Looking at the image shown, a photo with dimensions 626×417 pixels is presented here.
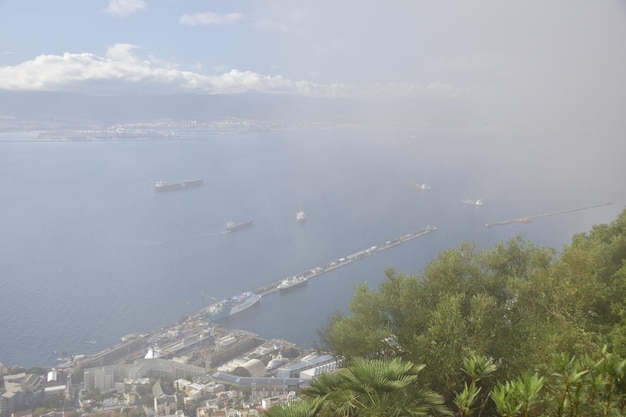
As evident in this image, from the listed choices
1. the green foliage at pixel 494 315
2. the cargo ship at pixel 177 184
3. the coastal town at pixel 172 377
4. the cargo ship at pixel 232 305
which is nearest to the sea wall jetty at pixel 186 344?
Result: the coastal town at pixel 172 377

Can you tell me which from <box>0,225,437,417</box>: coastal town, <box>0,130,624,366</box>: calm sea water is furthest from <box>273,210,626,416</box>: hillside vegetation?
<box>0,225,437,417</box>: coastal town

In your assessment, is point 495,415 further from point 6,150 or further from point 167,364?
point 6,150

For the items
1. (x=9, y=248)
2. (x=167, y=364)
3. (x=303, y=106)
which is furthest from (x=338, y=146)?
(x=167, y=364)

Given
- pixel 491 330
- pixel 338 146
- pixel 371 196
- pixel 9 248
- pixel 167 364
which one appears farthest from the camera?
pixel 338 146

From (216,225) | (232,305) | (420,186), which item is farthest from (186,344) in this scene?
(420,186)

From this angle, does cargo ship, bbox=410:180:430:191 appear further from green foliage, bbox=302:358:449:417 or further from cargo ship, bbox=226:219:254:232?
green foliage, bbox=302:358:449:417

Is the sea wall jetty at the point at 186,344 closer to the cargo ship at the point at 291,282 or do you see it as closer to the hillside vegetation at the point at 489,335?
the cargo ship at the point at 291,282

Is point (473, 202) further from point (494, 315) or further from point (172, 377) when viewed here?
point (494, 315)
